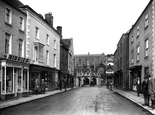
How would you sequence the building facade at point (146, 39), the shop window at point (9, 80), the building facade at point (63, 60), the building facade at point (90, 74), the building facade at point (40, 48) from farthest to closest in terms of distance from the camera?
the building facade at point (90, 74), the building facade at point (63, 60), the building facade at point (40, 48), the building facade at point (146, 39), the shop window at point (9, 80)

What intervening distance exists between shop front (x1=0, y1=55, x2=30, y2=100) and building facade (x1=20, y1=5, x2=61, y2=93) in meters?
1.96

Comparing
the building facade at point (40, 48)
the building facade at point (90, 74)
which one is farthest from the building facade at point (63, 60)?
the building facade at point (90, 74)

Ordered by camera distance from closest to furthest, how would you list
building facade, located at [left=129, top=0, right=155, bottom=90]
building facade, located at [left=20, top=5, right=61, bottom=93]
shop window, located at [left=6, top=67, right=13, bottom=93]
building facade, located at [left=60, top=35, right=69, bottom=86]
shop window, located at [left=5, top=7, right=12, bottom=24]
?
shop window, located at [left=6, top=67, right=13, bottom=93], shop window, located at [left=5, top=7, right=12, bottom=24], building facade, located at [left=129, top=0, right=155, bottom=90], building facade, located at [left=20, top=5, right=61, bottom=93], building facade, located at [left=60, top=35, right=69, bottom=86]

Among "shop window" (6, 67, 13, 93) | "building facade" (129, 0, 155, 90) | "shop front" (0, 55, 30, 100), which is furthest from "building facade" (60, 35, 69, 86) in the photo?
"shop window" (6, 67, 13, 93)

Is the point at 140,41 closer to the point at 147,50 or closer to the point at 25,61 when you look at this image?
the point at 147,50

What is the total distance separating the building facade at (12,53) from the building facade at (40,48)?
1373mm

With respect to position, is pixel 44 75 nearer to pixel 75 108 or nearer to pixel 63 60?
pixel 63 60

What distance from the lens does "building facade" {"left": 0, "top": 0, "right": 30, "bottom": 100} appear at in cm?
1650

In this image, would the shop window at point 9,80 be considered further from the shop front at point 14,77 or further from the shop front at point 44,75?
the shop front at point 44,75

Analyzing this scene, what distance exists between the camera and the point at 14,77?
60.3 ft

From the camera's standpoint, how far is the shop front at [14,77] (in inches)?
640

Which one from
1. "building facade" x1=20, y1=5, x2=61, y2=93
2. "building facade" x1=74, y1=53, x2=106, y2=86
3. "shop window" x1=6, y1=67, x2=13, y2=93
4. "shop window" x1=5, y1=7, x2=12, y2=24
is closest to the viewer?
"shop window" x1=6, y1=67, x2=13, y2=93

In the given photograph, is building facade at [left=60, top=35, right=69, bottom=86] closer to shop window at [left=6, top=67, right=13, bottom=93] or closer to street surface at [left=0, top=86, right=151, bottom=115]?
shop window at [left=6, top=67, right=13, bottom=93]

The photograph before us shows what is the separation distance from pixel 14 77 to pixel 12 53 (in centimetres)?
201
